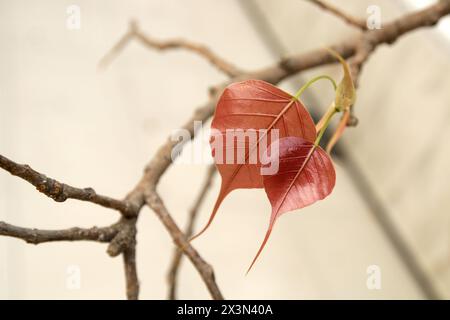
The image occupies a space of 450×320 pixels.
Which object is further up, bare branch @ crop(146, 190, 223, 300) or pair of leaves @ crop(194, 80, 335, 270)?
pair of leaves @ crop(194, 80, 335, 270)

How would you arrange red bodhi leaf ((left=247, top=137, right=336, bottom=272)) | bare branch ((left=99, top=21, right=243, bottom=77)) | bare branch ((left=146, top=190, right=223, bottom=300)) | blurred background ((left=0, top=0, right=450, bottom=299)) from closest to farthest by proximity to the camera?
1. red bodhi leaf ((left=247, top=137, right=336, bottom=272))
2. bare branch ((left=146, top=190, right=223, bottom=300))
3. bare branch ((left=99, top=21, right=243, bottom=77))
4. blurred background ((left=0, top=0, right=450, bottom=299))

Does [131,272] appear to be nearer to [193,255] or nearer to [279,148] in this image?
[193,255]

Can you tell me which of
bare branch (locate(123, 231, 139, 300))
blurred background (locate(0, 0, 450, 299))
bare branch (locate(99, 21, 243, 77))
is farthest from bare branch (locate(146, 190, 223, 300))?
blurred background (locate(0, 0, 450, 299))

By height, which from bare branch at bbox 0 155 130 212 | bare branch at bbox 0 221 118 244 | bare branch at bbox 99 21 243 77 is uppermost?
bare branch at bbox 99 21 243 77

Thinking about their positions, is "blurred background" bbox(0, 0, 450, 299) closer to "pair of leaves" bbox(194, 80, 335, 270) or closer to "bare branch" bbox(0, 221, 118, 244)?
"bare branch" bbox(0, 221, 118, 244)

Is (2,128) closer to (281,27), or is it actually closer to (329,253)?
(329,253)

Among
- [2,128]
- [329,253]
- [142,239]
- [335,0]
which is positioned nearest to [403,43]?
[335,0]

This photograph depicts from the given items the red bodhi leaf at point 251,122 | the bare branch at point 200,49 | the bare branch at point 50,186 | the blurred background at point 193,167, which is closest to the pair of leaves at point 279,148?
the red bodhi leaf at point 251,122
